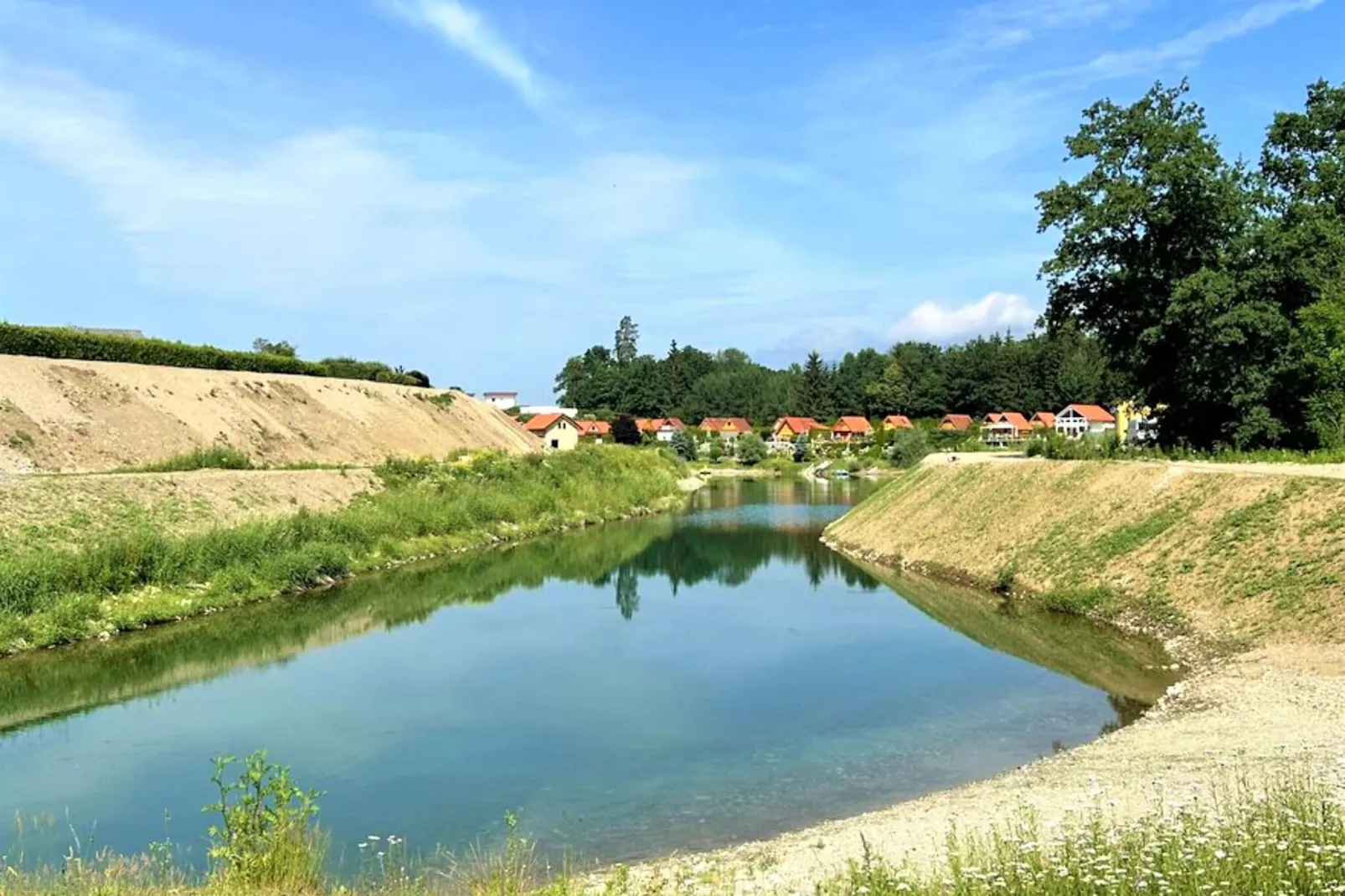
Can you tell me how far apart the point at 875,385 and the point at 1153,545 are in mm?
131723

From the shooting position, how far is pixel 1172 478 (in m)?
30.3

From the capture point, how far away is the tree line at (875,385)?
144500 mm

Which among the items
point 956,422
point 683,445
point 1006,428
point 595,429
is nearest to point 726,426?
point 595,429

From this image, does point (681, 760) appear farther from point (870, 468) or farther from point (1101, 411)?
point (1101, 411)

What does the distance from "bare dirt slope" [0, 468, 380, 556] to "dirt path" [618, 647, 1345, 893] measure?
962 inches

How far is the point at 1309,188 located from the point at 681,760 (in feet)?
137

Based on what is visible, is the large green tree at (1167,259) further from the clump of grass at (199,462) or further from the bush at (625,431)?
the bush at (625,431)

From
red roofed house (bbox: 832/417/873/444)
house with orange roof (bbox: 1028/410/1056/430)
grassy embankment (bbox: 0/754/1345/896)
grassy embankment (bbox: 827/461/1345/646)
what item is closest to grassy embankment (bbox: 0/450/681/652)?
grassy embankment (bbox: 0/754/1345/896)

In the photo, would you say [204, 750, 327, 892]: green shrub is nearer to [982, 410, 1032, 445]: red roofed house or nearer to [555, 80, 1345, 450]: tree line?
[555, 80, 1345, 450]: tree line

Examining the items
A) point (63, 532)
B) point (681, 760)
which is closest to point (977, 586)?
point (681, 760)

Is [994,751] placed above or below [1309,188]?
below

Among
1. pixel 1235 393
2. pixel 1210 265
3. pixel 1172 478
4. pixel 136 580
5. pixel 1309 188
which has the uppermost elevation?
pixel 1309 188

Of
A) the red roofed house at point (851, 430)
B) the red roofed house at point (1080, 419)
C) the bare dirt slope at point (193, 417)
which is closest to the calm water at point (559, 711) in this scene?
the bare dirt slope at point (193, 417)

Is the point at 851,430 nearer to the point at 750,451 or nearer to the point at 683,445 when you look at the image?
the point at 750,451
